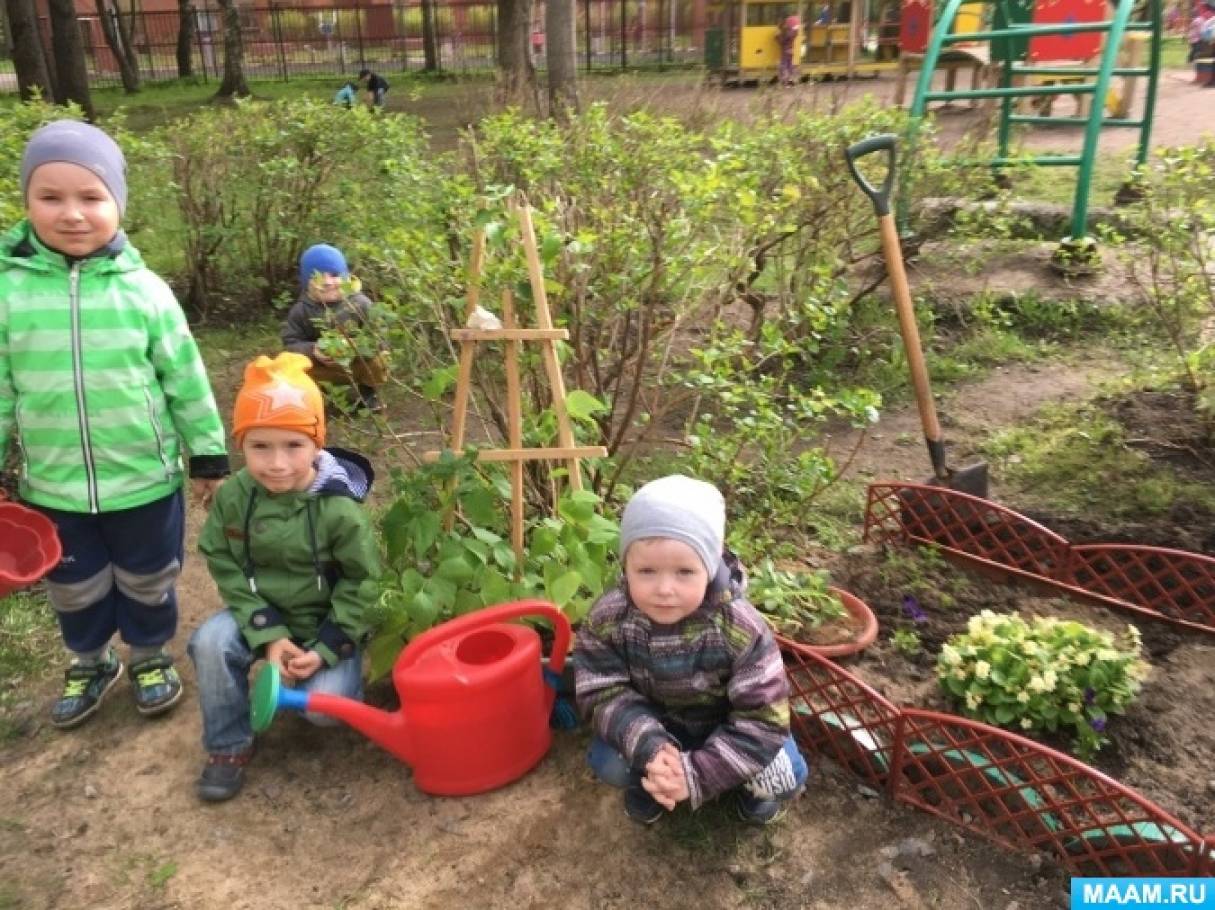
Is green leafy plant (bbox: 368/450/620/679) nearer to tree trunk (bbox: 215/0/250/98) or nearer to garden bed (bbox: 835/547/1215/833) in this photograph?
garden bed (bbox: 835/547/1215/833)

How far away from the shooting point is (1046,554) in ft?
10.4

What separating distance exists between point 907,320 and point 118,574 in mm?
2645

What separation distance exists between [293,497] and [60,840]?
3.29ft

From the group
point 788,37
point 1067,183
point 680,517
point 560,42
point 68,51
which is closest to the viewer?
point 680,517

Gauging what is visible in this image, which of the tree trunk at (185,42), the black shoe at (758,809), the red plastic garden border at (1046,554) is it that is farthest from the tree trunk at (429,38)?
the black shoe at (758,809)

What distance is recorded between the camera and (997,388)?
502 centimetres

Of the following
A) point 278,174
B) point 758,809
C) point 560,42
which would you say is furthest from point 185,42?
point 758,809

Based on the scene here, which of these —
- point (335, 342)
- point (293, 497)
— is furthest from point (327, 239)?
point (293, 497)

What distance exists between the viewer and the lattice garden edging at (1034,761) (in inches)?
80.4

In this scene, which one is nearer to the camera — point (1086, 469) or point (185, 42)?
point (1086, 469)

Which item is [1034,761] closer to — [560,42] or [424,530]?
[424,530]

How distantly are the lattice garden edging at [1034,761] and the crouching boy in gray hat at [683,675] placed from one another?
0.23 metres

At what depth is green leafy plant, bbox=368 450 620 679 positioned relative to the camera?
8.38ft

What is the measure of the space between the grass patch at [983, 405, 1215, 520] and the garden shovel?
1.35 ft
